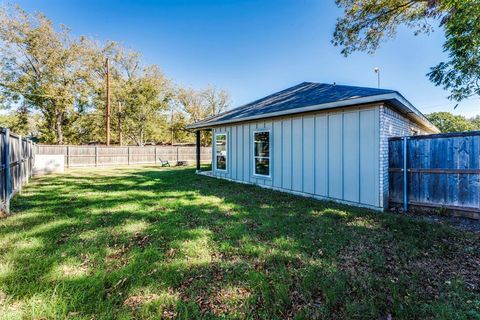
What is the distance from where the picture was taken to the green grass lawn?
1924 millimetres

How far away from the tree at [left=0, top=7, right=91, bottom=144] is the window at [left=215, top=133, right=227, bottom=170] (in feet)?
59.6

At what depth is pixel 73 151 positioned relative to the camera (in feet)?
50.3

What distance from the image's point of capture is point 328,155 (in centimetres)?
587

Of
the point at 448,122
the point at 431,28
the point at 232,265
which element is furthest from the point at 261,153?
the point at 448,122

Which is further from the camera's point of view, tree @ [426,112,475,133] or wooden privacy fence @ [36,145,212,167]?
tree @ [426,112,475,133]

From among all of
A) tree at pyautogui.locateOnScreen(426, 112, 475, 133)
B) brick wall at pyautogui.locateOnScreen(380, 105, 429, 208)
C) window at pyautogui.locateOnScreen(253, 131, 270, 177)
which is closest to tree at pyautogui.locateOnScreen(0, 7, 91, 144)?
window at pyautogui.locateOnScreen(253, 131, 270, 177)

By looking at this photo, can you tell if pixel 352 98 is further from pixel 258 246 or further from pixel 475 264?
pixel 258 246

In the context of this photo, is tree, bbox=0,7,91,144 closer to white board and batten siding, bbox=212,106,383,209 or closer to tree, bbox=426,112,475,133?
white board and batten siding, bbox=212,106,383,209

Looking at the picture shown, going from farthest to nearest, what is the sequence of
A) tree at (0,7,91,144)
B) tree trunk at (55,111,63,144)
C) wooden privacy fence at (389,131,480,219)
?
tree trunk at (55,111,63,144), tree at (0,7,91,144), wooden privacy fence at (389,131,480,219)

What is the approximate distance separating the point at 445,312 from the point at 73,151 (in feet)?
62.8

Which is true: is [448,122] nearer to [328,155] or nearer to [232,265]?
[328,155]

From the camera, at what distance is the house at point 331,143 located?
507 cm

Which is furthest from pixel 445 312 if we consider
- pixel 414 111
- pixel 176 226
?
pixel 414 111

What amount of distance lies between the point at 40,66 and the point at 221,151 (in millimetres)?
20057
